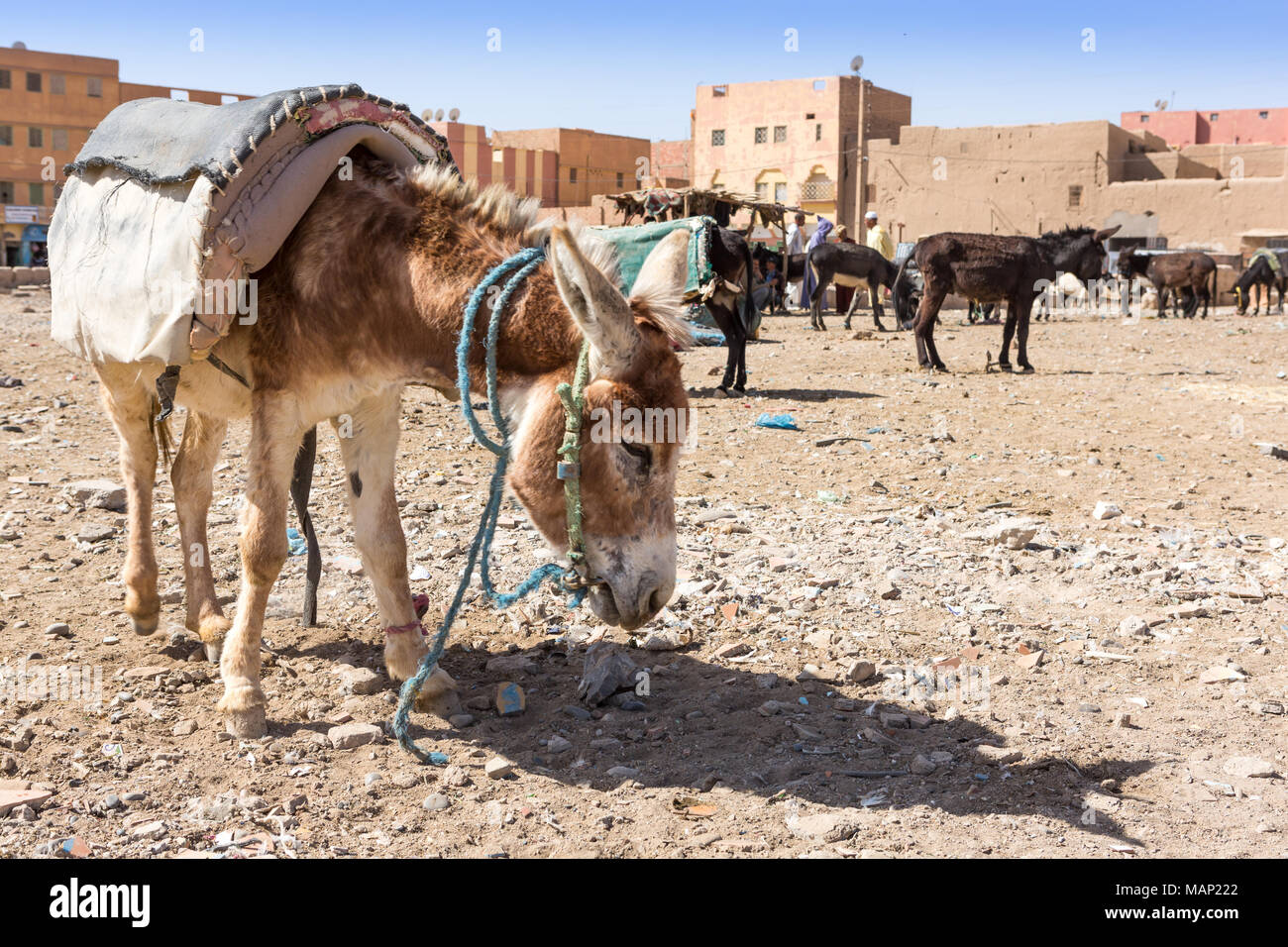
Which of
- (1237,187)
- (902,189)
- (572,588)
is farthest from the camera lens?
(902,189)

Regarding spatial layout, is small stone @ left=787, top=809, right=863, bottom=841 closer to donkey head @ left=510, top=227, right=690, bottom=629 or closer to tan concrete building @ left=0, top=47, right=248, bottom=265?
donkey head @ left=510, top=227, right=690, bottom=629

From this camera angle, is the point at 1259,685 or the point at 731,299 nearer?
the point at 1259,685

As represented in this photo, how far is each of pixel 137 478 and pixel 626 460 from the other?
2.60 m

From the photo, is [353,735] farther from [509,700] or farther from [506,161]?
[506,161]

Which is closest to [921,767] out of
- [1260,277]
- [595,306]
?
[595,306]

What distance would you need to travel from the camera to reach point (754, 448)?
8234 mm

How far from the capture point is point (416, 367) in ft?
10.5

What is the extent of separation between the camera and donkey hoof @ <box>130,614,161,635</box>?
14.4 feet

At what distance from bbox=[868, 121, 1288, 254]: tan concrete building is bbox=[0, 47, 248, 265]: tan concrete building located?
29.5 m

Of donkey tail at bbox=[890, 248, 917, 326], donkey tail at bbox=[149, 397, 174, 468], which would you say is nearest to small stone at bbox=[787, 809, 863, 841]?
donkey tail at bbox=[149, 397, 174, 468]

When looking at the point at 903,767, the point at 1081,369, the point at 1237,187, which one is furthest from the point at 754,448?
the point at 1237,187

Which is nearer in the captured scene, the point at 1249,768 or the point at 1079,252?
the point at 1249,768

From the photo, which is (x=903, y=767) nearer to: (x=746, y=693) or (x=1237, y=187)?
(x=746, y=693)

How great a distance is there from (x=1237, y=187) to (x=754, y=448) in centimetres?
2926
